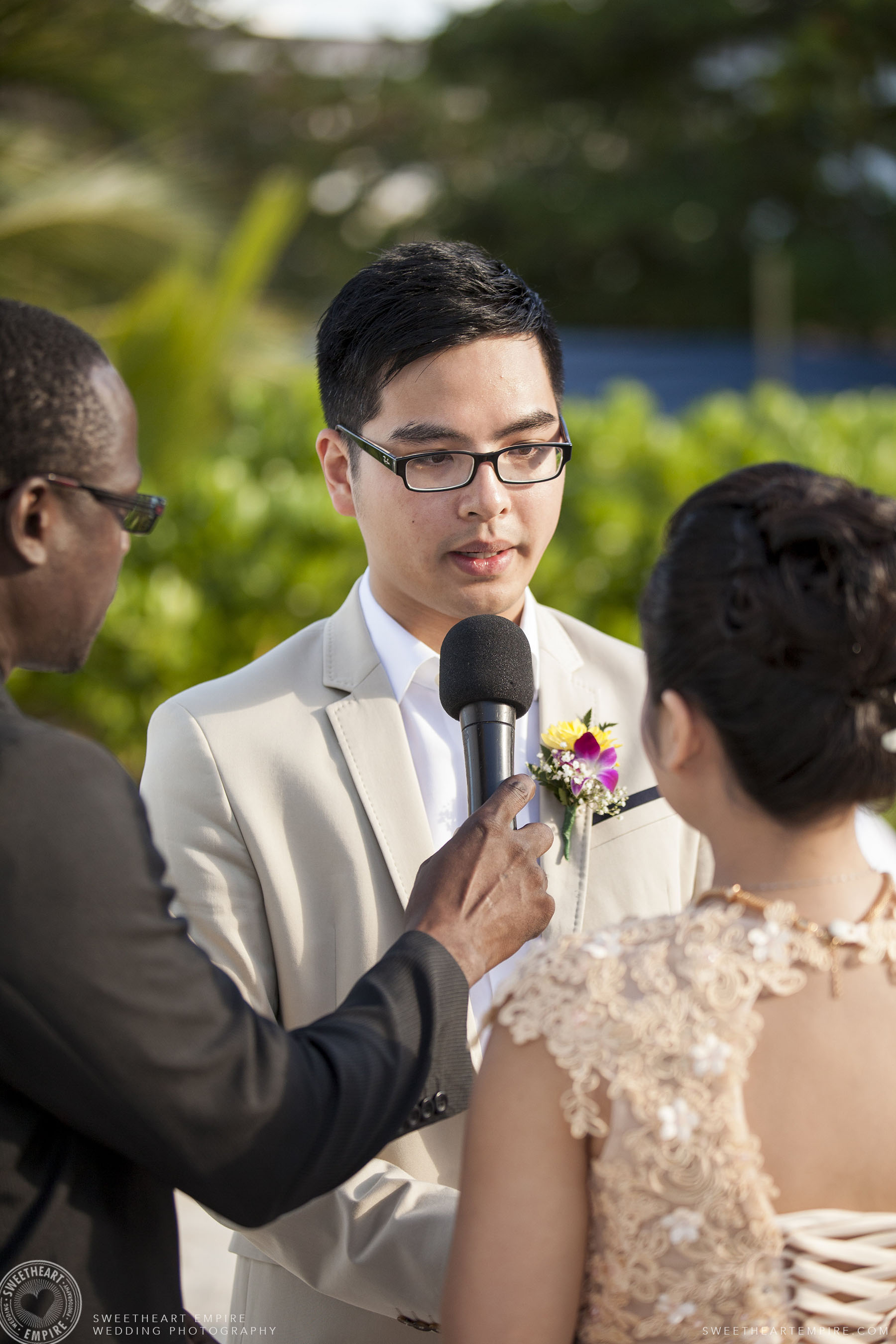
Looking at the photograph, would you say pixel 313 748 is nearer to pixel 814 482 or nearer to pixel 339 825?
pixel 339 825

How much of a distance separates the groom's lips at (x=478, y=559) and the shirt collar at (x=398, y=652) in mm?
→ 157

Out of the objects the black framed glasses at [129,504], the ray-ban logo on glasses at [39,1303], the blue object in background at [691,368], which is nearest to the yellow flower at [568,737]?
the black framed glasses at [129,504]

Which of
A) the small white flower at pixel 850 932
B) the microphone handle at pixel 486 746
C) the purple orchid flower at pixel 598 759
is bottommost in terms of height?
the small white flower at pixel 850 932

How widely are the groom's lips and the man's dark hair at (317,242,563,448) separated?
344 millimetres

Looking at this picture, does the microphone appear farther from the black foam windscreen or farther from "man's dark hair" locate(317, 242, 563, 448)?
"man's dark hair" locate(317, 242, 563, 448)

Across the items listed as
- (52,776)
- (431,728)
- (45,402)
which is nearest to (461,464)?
(431,728)

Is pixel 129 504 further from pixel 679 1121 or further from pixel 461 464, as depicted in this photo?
pixel 679 1121

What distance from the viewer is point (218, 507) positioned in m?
7.30

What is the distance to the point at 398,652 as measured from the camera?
2.69 m

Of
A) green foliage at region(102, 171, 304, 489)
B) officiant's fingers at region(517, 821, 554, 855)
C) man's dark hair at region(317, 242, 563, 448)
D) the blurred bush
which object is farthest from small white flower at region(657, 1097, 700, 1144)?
green foliage at region(102, 171, 304, 489)

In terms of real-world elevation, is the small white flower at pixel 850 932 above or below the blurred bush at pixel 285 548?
below

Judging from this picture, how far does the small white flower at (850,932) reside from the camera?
1.63 m

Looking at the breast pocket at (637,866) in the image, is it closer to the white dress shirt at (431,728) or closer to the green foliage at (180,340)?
the white dress shirt at (431,728)

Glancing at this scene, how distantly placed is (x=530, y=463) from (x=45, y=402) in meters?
1.19
